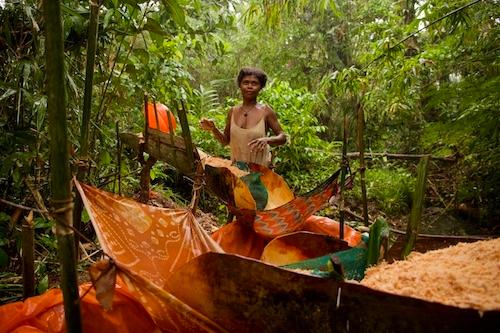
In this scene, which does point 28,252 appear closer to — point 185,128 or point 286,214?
point 185,128

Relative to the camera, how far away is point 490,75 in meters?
2.59

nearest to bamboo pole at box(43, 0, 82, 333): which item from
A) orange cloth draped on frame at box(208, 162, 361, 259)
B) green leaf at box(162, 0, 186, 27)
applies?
green leaf at box(162, 0, 186, 27)

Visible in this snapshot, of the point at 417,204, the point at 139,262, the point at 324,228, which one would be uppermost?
the point at 417,204

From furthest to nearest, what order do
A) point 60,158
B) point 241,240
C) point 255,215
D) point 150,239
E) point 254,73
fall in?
1. point 254,73
2. point 241,240
3. point 255,215
4. point 150,239
5. point 60,158

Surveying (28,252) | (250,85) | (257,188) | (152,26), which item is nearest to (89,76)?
(152,26)

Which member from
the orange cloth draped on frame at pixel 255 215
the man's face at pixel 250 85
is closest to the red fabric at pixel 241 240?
the orange cloth draped on frame at pixel 255 215

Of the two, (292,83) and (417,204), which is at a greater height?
(292,83)

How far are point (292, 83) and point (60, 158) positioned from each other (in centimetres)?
656

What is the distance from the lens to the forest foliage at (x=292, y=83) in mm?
1672

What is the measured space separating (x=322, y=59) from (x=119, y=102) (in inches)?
215

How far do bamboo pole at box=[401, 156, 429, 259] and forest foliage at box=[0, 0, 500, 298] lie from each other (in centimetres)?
106

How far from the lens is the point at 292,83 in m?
7.14

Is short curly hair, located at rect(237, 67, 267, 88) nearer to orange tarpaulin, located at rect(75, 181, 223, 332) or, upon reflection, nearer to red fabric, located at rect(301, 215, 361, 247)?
red fabric, located at rect(301, 215, 361, 247)

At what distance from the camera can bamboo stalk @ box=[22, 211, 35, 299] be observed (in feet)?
4.34
